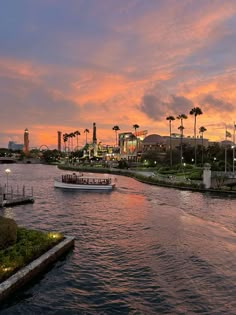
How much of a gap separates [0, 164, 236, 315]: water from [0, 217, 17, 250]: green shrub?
303 cm

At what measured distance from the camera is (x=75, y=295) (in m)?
16.6

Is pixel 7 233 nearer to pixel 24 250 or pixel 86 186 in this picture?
pixel 24 250

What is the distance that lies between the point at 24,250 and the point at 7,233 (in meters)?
1.70

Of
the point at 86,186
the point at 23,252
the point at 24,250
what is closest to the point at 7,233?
the point at 24,250

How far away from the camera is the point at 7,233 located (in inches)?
774

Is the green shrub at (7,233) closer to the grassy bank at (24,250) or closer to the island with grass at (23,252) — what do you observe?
the island with grass at (23,252)

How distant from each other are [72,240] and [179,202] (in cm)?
2991

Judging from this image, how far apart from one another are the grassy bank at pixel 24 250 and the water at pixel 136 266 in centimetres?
126

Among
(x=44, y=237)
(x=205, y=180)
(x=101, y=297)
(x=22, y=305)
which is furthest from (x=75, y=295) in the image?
(x=205, y=180)

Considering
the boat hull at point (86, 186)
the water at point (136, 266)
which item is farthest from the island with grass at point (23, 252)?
the boat hull at point (86, 186)

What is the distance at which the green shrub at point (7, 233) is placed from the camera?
63.7 feet

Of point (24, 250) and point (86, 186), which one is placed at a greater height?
point (24, 250)

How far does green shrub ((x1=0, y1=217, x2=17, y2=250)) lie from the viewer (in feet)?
63.7

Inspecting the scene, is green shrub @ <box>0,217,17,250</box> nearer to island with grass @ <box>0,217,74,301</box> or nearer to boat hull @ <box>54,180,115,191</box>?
island with grass @ <box>0,217,74,301</box>
